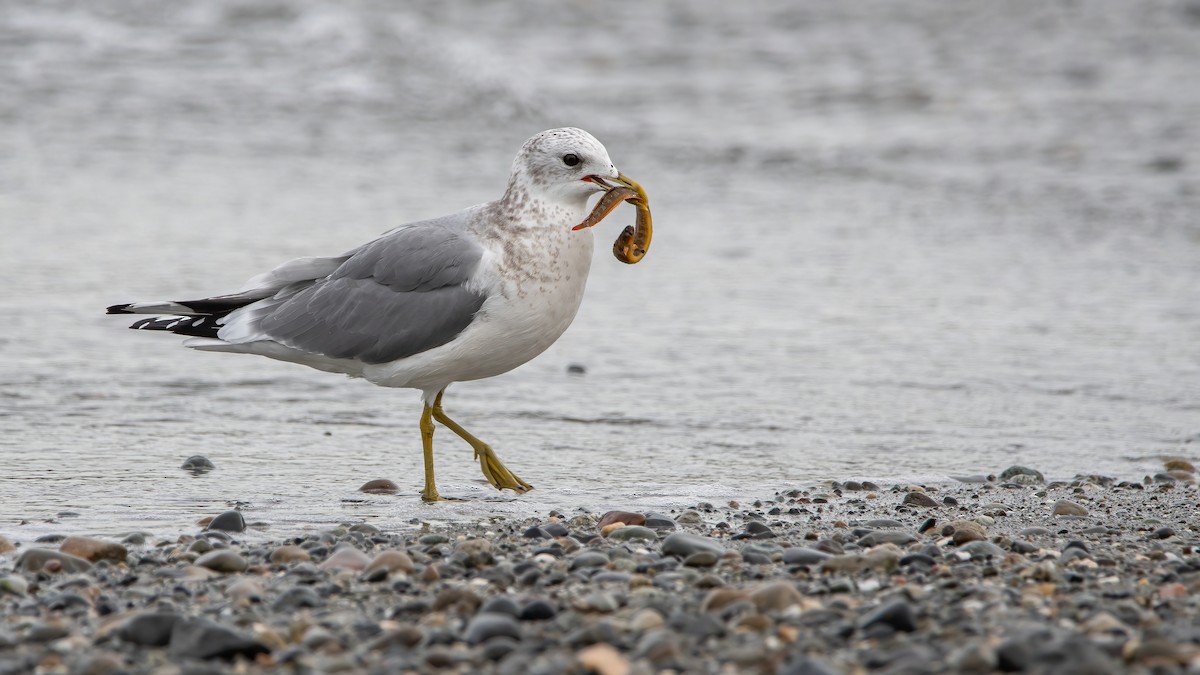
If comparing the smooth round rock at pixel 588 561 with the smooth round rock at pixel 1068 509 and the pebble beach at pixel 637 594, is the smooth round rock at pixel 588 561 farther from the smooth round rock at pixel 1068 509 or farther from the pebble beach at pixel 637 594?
the smooth round rock at pixel 1068 509

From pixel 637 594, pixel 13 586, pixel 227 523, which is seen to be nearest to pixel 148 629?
pixel 13 586

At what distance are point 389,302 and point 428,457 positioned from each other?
55 cm

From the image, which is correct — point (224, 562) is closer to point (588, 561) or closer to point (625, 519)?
point (588, 561)

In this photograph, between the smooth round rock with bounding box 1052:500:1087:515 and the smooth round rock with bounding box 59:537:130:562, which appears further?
the smooth round rock with bounding box 1052:500:1087:515

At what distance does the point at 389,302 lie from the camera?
17.2 ft

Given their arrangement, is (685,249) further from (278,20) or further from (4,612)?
(278,20)

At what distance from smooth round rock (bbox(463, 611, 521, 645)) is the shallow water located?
1558mm

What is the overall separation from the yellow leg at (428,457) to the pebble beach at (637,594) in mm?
350

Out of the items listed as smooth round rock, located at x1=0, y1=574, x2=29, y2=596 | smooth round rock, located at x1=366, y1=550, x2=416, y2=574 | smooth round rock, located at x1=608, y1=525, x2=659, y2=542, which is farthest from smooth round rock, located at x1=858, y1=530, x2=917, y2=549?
smooth round rock, located at x1=0, y1=574, x2=29, y2=596

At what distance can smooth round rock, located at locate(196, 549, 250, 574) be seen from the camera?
3910 millimetres

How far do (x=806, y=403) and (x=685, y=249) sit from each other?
3.01 m

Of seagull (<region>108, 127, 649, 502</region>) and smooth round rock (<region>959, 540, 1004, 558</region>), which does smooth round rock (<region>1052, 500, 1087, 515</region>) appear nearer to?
smooth round rock (<region>959, 540, 1004, 558</region>)

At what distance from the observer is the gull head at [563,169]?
513cm

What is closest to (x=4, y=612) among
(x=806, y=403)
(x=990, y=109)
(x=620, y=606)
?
(x=620, y=606)
